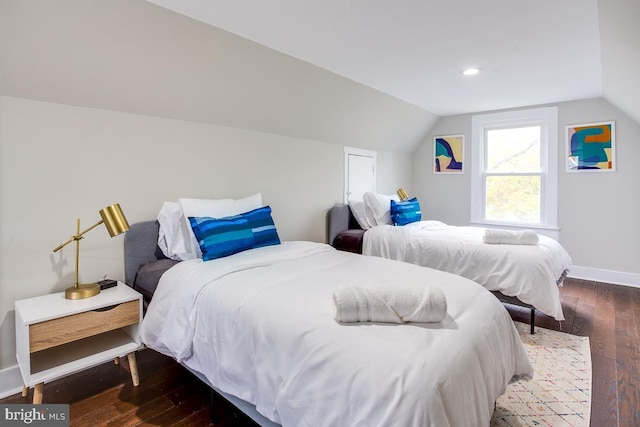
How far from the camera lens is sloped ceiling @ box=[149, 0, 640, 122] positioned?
2.00m

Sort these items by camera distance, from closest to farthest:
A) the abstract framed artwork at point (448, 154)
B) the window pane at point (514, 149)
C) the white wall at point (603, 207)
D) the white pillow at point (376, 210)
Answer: the white wall at point (603, 207) < the white pillow at point (376, 210) < the window pane at point (514, 149) < the abstract framed artwork at point (448, 154)

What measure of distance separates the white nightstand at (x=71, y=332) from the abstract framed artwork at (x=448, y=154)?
470cm

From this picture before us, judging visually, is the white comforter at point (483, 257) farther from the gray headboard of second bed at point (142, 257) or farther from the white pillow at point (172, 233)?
the gray headboard of second bed at point (142, 257)

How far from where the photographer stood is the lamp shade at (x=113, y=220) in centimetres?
199

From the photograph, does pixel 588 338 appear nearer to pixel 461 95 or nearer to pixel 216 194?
pixel 461 95

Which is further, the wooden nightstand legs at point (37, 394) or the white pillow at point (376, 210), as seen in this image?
the white pillow at point (376, 210)

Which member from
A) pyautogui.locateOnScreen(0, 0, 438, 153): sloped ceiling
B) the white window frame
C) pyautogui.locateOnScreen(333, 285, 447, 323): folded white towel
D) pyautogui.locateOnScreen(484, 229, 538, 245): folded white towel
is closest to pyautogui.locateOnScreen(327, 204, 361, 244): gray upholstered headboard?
pyautogui.locateOnScreen(0, 0, 438, 153): sloped ceiling

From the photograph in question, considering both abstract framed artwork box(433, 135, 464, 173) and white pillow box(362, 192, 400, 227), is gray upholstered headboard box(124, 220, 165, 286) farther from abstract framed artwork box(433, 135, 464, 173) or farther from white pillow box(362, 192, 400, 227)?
abstract framed artwork box(433, 135, 464, 173)

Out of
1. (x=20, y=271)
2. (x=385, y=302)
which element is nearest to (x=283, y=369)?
(x=385, y=302)

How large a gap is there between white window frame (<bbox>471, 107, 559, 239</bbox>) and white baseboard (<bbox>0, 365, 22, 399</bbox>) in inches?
207

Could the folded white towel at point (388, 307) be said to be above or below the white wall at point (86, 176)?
below

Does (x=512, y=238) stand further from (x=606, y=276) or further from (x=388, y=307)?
(x=388, y=307)

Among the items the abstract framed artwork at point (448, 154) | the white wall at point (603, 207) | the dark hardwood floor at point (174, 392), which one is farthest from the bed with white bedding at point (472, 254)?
the abstract framed artwork at point (448, 154)

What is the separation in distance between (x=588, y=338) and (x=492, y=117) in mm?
3208
